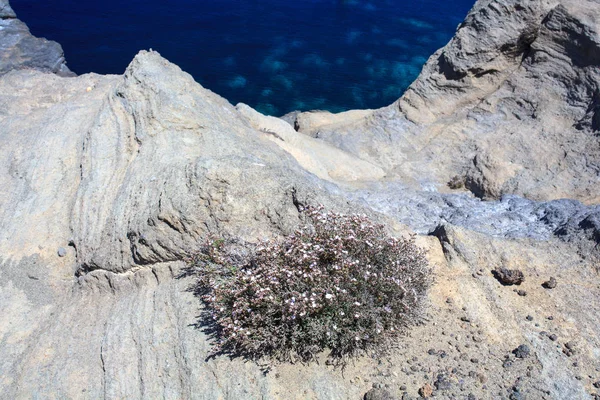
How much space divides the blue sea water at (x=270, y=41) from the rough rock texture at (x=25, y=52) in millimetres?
2625

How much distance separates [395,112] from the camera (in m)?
13.2

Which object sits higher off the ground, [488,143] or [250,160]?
[250,160]

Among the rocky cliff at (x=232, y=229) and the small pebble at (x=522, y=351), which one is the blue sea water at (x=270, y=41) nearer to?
the rocky cliff at (x=232, y=229)

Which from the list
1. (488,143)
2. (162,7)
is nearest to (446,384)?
(488,143)

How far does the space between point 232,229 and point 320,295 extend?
5.18 feet

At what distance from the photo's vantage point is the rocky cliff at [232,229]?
4.51m

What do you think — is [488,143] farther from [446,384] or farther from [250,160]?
[446,384]

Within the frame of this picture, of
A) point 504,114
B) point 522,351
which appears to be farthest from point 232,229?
point 504,114

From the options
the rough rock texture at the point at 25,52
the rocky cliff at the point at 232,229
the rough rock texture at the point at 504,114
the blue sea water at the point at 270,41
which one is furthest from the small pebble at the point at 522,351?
the rough rock texture at the point at 25,52

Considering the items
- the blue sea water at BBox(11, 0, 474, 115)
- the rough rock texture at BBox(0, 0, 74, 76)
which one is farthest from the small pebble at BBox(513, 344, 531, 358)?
the rough rock texture at BBox(0, 0, 74, 76)

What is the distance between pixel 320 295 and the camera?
14.3 ft

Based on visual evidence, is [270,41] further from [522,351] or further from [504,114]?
[522,351]

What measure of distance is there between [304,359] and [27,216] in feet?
15.6

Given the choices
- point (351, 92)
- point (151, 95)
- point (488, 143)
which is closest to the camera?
point (151, 95)
